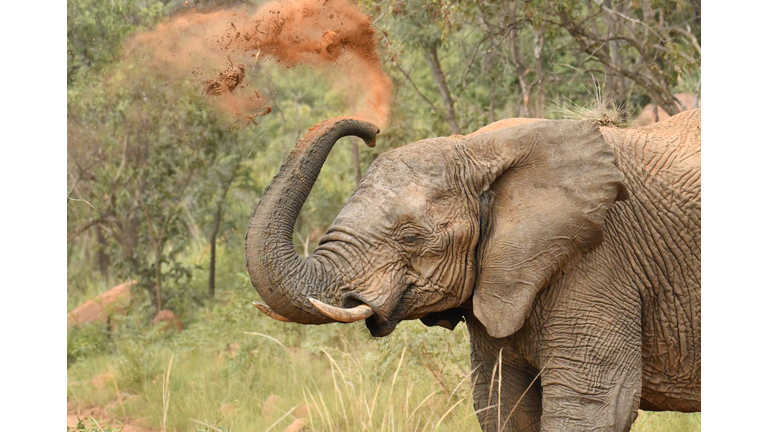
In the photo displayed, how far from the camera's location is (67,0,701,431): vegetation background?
823 cm

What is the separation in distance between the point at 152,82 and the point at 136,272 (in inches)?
108

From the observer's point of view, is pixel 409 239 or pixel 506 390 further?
pixel 506 390

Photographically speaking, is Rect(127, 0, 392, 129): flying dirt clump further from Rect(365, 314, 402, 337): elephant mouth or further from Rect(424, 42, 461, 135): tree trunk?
Rect(424, 42, 461, 135): tree trunk

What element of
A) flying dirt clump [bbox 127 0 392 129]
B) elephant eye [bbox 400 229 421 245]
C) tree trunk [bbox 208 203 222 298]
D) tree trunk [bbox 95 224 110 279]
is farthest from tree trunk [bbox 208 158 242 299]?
elephant eye [bbox 400 229 421 245]

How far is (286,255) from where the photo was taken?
4129 millimetres

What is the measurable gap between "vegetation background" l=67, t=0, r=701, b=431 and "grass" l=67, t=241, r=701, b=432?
28 millimetres

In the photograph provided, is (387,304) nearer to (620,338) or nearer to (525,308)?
(525,308)

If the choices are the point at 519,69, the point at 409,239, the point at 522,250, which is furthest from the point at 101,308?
the point at 522,250

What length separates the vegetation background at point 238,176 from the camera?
27.0 feet

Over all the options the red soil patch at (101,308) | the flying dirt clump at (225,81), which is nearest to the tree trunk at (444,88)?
the red soil patch at (101,308)

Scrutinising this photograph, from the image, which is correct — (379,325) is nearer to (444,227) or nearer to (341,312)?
(341,312)

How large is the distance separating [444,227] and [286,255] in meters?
0.78

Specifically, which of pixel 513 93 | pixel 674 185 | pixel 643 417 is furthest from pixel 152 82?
pixel 674 185

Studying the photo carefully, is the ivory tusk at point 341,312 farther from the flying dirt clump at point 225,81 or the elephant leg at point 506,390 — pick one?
the flying dirt clump at point 225,81
